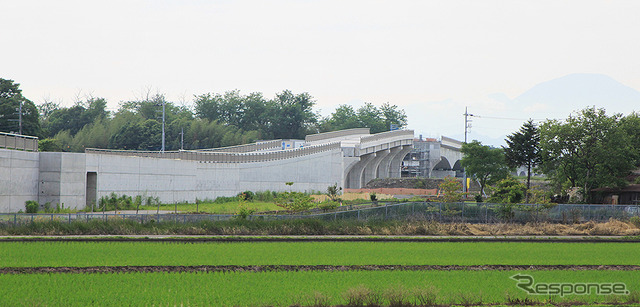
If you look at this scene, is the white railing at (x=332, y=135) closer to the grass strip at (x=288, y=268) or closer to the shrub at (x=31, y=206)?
the shrub at (x=31, y=206)

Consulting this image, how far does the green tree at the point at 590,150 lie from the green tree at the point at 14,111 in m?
62.8

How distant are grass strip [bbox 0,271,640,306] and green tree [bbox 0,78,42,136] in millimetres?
73053

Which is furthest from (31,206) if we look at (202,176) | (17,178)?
(202,176)

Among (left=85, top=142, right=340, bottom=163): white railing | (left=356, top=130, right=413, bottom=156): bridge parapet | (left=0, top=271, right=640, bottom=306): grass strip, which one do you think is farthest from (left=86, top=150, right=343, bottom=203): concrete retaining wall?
(left=0, top=271, right=640, bottom=306): grass strip

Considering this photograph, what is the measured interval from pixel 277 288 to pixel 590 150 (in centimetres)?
4999

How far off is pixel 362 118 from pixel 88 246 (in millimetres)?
150498

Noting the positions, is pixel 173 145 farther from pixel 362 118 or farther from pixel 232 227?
pixel 232 227

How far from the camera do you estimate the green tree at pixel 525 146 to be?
2822 inches

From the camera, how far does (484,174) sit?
80812mm

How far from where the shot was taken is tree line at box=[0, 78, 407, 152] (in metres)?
91.1

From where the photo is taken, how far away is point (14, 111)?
87.4 metres

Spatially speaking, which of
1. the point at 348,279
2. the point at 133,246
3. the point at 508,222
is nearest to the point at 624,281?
the point at 348,279

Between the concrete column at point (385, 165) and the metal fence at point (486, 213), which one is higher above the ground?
the concrete column at point (385, 165)

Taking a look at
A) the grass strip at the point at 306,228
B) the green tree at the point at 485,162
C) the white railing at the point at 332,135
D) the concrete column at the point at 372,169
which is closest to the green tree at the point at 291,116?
the white railing at the point at 332,135
